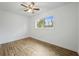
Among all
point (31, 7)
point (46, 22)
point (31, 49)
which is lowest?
point (31, 49)

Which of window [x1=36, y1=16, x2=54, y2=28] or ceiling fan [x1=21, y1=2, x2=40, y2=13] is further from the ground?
ceiling fan [x1=21, y1=2, x2=40, y2=13]

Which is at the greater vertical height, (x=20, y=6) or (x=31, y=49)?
(x=20, y=6)

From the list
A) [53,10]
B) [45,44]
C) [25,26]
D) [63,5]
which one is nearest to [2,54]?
[25,26]

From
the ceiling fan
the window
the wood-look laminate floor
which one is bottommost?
the wood-look laminate floor

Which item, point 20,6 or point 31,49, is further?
point 31,49

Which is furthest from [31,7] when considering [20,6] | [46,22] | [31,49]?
[31,49]

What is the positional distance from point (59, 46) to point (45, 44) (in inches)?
9.0

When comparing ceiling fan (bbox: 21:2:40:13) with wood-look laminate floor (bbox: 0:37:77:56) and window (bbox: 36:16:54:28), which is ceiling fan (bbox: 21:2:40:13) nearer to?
window (bbox: 36:16:54:28)

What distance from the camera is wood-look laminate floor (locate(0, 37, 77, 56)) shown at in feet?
4.16

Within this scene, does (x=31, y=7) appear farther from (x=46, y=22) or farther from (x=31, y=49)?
(x=31, y=49)

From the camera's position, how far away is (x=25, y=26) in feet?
4.51

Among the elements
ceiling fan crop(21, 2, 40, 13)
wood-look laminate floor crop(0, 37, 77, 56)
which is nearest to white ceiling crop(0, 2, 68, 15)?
ceiling fan crop(21, 2, 40, 13)

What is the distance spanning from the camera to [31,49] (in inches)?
53.5

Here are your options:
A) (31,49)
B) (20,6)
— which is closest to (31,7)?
(20,6)
